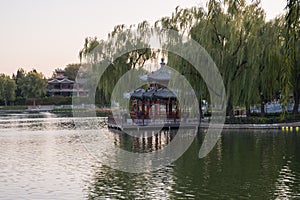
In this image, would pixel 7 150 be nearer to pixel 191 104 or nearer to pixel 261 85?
pixel 191 104

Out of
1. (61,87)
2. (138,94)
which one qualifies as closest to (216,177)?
(138,94)

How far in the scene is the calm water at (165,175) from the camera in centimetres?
1177

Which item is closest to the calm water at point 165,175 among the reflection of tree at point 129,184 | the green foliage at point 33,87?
the reflection of tree at point 129,184

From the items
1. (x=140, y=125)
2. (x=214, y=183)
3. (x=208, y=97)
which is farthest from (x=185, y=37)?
(x=214, y=183)

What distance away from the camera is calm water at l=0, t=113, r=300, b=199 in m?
11.8

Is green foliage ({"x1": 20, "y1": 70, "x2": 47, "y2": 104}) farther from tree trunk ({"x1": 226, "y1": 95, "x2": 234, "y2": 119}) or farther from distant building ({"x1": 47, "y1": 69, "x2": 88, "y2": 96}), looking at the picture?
tree trunk ({"x1": 226, "y1": 95, "x2": 234, "y2": 119})

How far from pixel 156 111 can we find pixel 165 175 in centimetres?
2000

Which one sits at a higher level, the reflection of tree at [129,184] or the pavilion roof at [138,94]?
the pavilion roof at [138,94]

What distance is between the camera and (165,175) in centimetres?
1418

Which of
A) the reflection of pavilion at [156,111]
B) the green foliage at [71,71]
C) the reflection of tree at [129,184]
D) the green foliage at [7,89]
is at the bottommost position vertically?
the reflection of tree at [129,184]

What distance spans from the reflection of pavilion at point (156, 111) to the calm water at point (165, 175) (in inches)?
383

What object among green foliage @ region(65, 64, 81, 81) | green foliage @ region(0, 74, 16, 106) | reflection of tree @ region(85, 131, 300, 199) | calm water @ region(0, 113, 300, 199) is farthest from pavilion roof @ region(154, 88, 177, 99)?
green foliage @ region(65, 64, 81, 81)

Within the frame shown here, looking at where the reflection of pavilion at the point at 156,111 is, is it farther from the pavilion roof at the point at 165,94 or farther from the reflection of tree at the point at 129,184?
the reflection of tree at the point at 129,184

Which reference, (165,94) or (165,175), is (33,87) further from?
(165,175)
